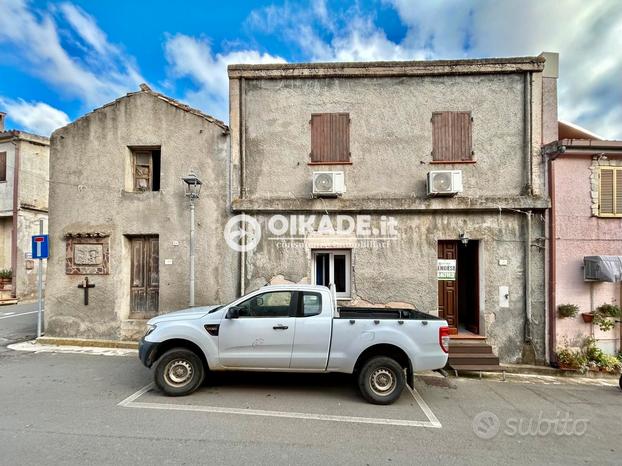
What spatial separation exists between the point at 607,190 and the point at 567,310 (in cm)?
299

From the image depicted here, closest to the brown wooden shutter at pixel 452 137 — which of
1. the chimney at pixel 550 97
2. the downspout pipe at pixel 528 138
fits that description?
the downspout pipe at pixel 528 138

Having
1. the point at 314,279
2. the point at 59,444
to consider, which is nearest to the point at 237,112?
the point at 314,279

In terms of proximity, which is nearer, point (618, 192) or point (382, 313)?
point (382, 313)

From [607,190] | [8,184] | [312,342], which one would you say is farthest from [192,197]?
[8,184]

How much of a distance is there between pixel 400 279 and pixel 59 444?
6.52 meters

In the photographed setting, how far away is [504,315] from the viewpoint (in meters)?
7.16

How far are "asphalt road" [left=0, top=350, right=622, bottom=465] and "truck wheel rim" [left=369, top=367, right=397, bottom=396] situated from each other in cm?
26

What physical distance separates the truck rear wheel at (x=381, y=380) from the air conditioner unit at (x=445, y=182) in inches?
165

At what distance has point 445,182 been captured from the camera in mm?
7168

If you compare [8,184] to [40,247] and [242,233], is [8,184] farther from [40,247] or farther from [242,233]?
[242,233]

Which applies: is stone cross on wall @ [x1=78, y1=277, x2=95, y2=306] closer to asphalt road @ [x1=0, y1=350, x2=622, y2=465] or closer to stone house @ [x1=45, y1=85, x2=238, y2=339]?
stone house @ [x1=45, y1=85, x2=238, y2=339]

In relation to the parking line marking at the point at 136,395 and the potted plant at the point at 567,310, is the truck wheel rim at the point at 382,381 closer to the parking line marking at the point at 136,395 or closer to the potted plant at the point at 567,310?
the parking line marking at the point at 136,395

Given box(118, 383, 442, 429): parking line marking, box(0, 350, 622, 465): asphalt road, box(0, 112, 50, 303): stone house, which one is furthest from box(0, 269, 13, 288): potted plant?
box(118, 383, 442, 429): parking line marking

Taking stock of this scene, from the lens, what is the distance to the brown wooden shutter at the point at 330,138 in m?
7.73
